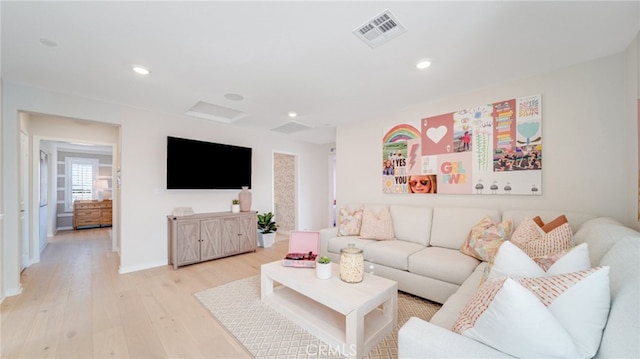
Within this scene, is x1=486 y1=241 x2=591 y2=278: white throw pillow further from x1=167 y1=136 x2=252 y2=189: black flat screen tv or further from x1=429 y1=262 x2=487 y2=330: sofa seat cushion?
x1=167 y1=136 x2=252 y2=189: black flat screen tv

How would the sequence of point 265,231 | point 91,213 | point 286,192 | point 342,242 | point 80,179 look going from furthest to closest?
point 80,179
point 91,213
point 286,192
point 265,231
point 342,242

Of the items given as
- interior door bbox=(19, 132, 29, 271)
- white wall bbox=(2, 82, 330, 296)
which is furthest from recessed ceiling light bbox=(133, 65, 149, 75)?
interior door bbox=(19, 132, 29, 271)

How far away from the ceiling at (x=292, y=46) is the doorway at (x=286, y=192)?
2992 mm

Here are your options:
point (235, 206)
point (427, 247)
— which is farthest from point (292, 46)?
point (235, 206)

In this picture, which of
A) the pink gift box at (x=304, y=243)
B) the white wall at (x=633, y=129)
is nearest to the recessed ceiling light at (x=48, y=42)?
the pink gift box at (x=304, y=243)

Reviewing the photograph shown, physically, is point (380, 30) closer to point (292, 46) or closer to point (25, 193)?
point (292, 46)

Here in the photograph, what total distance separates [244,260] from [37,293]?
88.1 inches

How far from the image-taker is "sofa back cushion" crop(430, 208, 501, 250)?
2711 mm

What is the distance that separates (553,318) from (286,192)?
5702mm

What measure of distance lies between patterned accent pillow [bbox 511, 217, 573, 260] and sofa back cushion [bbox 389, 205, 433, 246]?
990mm

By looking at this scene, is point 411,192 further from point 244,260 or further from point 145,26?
point 145,26

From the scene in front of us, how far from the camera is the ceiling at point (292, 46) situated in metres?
1.62

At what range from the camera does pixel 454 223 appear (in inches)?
112
